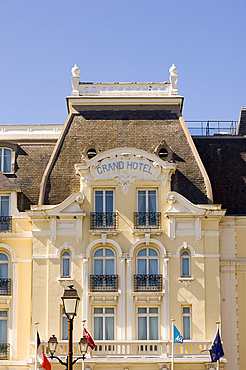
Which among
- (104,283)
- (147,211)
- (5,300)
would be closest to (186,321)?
(104,283)

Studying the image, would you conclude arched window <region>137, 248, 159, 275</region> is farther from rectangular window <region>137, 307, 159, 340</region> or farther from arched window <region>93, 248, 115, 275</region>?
rectangular window <region>137, 307, 159, 340</region>

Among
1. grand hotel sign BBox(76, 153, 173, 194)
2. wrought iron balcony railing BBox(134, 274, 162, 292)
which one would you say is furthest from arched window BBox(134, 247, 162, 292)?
grand hotel sign BBox(76, 153, 173, 194)

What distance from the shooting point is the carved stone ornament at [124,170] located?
45.1 metres

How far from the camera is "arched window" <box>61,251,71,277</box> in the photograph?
1754 inches

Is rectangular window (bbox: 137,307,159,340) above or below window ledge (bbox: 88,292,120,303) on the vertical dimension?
below

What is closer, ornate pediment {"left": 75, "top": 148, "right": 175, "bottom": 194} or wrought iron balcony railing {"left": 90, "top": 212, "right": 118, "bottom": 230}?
wrought iron balcony railing {"left": 90, "top": 212, "right": 118, "bottom": 230}

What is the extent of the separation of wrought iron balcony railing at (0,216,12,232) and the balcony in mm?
7229

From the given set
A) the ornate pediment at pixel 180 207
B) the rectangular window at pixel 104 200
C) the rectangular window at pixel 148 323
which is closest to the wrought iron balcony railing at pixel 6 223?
the rectangular window at pixel 104 200

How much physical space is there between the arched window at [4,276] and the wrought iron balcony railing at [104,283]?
4.87m

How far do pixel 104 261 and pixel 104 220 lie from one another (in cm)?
228

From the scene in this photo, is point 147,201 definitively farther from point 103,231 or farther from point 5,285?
point 5,285

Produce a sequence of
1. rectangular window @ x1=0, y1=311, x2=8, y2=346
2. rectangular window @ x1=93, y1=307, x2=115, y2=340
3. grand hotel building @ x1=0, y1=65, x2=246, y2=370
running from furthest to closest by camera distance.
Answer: rectangular window @ x1=0, y1=311, x2=8, y2=346, rectangular window @ x1=93, y1=307, x2=115, y2=340, grand hotel building @ x1=0, y1=65, x2=246, y2=370

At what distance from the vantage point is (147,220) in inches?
1768

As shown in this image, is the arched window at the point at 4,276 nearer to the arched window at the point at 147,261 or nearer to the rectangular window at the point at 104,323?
the rectangular window at the point at 104,323
